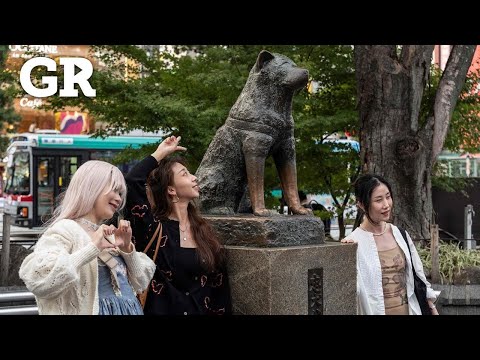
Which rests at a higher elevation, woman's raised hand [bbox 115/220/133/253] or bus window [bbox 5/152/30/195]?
bus window [bbox 5/152/30/195]

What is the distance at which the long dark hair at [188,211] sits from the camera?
4453 millimetres

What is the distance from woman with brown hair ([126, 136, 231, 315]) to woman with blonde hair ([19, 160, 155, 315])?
435 millimetres

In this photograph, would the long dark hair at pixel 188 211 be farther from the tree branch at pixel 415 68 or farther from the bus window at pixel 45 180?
the bus window at pixel 45 180

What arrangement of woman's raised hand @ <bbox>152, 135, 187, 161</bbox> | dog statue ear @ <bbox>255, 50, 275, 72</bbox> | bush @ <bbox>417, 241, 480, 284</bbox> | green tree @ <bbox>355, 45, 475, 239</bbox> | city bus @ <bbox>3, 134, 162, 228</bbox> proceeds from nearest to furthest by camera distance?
woman's raised hand @ <bbox>152, 135, 187, 161</bbox>
dog statue ear @ <bbox>255, 50, 275, 72</bbox>
bush @ <bbox>417, 241, 480, 284</bbox>
green tree @ <bbox>355, 45, 475, 239</bbox>
city bus @ <bbox>3, 134, 162, 228</bbox>

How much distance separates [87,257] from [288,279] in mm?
1624

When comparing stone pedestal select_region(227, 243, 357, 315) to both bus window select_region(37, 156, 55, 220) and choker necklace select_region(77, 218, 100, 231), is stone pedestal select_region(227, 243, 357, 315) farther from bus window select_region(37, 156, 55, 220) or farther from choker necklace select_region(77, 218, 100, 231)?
bus window select_region(37, 156, 55, 220)

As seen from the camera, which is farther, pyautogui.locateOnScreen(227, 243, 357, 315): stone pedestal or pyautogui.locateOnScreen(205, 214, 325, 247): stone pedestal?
pyautogui.locateOnScreen(205, 214, 325, 247): stone pedestal

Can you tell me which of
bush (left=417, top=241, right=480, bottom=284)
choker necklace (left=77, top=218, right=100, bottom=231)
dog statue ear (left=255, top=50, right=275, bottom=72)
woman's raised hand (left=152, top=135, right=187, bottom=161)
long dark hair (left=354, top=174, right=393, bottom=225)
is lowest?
bush (left=417, top=241, right=480, bottom=284)

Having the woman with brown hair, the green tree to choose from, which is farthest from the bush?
the woman with brown hair

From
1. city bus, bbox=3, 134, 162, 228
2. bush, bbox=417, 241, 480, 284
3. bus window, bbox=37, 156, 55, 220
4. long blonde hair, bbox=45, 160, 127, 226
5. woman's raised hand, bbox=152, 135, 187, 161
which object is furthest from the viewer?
bus window, bbox=37, 156, 55, 220

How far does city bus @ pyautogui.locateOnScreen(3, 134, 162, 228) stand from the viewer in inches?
961

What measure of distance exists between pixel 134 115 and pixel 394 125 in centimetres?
469

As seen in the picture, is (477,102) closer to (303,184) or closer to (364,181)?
(303,184)

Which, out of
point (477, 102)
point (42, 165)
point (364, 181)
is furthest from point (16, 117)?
point (364, 181)
